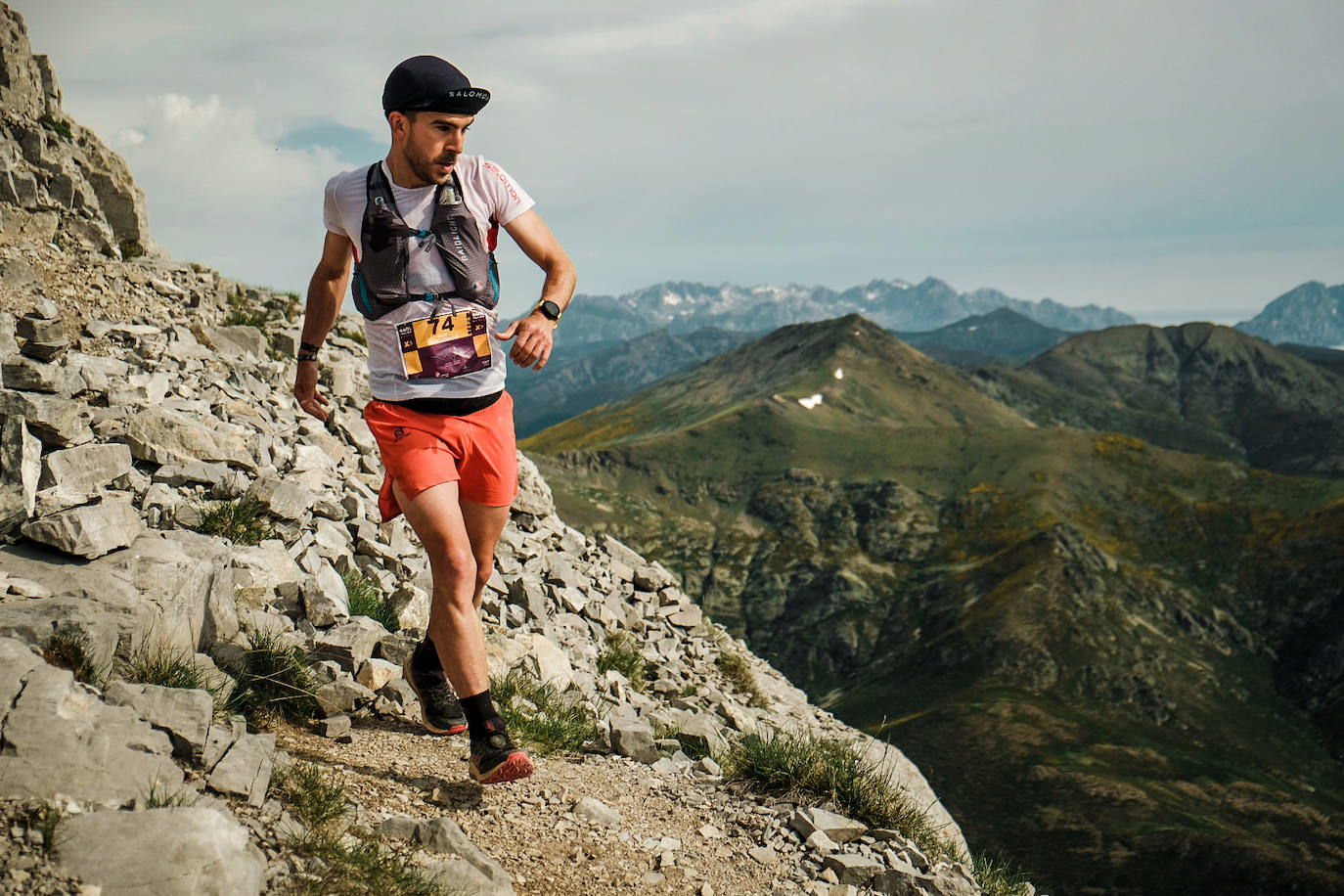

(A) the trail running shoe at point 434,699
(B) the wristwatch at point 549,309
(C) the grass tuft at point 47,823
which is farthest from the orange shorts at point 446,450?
(C) the grass tuft at point 47,823

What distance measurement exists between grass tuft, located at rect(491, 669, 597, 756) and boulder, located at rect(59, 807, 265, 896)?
2339mm

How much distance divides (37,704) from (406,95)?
11.2 feet

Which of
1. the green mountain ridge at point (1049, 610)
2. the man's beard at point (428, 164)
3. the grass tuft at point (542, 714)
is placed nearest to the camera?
the man's beard at point (428, 164)

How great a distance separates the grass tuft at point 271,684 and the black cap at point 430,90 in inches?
139

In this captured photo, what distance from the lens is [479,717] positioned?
16.3 ft

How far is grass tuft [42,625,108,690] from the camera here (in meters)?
4.43

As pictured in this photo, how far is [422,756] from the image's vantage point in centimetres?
562

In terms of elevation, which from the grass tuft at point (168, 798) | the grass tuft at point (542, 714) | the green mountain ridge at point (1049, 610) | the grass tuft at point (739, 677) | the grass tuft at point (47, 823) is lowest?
the green mountain ridge at point (1049, 610)

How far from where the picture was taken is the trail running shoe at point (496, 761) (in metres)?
4.95

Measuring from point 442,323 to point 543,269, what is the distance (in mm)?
811

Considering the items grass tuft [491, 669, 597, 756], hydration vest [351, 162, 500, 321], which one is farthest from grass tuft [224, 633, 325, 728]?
hydration vest [351, 162, 500, 321]

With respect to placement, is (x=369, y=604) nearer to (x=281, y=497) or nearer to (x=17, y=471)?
(x=281, y=497)

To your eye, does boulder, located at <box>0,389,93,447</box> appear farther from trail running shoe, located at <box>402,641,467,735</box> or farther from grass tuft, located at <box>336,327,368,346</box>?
grass tuft, located at <box>336,327,368,346</box>

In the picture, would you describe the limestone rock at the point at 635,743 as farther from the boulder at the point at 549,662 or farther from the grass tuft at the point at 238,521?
the grass tuft at the point at 238,521
